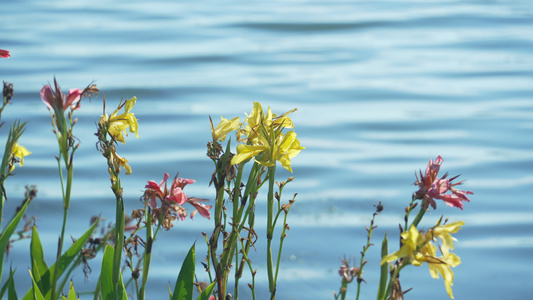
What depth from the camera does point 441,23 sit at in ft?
23.2

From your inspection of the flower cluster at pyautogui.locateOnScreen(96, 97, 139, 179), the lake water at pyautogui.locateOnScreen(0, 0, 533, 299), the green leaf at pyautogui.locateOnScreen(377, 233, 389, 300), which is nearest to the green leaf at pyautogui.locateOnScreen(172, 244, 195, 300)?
the flower cluster at pyautogui.locateOnScreen(96, 97, 139, 179)

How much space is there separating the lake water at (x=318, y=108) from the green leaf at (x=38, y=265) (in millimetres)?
868

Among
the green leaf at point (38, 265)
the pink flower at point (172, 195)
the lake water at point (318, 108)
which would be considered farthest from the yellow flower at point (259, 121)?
the lake water at point (318, 108)

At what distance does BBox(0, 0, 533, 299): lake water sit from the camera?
2.84 metres

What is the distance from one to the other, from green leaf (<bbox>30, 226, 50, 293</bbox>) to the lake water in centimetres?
87

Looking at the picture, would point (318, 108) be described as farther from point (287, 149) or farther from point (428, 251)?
point (428, 251)

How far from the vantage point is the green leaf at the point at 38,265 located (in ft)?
4.48

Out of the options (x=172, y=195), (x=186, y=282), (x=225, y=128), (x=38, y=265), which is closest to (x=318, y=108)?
(x=38, y=265)

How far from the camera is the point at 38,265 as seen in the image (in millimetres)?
1427

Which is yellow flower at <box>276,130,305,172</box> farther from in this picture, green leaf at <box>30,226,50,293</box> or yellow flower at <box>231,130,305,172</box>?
green leaf at <box>30,226,50,293</box>

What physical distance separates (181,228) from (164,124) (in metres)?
1.34

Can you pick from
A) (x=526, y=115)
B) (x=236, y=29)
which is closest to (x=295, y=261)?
(x=526, y=115)

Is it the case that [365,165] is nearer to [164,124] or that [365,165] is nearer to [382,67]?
[164,124]

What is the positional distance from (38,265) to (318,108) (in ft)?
10.5
